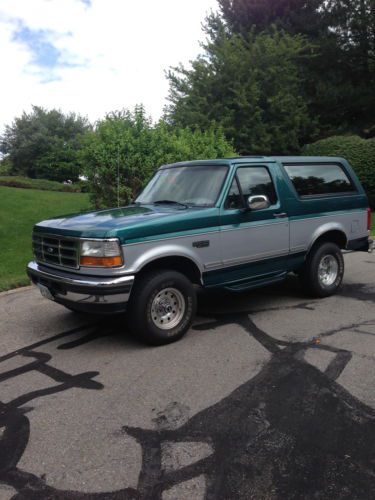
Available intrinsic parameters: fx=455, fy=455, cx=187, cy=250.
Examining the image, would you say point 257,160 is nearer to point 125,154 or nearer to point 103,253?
point 103,253

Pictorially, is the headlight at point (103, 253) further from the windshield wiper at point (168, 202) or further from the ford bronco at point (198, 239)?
the windshield wiper at point (168, 202)

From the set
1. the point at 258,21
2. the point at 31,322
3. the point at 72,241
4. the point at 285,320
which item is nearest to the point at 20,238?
the point at 31,322

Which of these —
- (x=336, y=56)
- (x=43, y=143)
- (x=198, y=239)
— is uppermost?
(x=336, y=56)

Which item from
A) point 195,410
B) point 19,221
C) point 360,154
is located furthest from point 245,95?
point 195,410

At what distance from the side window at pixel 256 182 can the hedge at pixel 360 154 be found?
37.0 ft

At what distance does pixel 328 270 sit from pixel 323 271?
4.4 inches

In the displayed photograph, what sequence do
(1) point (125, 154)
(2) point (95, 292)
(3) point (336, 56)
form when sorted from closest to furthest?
(2) point (95, 292) < (1) point (125, 154) < (3) point (336, 56)

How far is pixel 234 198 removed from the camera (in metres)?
5.32

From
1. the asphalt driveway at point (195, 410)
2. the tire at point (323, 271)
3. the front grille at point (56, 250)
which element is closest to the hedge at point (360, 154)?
the tire at point (323, 271)

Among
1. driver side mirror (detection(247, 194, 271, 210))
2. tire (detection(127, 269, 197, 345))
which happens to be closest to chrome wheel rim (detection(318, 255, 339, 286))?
driver side mirror (detection(247, 194, 271, 210))

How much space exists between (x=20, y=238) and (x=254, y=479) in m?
9.54

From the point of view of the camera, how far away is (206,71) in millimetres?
21094

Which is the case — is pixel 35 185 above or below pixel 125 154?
below

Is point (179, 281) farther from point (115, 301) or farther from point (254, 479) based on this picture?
point (254, 479)
